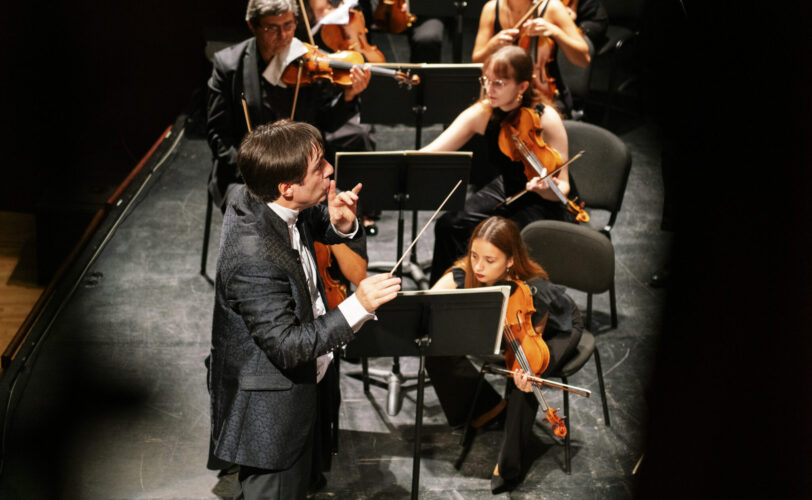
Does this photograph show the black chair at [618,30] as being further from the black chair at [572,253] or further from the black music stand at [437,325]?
the black music stand at [437,325]

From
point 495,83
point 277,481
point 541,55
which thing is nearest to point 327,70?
point 495,83

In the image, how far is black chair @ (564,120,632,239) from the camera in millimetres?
3783

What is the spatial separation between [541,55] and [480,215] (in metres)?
A: 1.03

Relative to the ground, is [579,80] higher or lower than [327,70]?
lower

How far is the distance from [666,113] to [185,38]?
317cm

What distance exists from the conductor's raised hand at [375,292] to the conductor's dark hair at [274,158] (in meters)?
0.31

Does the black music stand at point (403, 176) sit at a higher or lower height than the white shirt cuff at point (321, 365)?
higher

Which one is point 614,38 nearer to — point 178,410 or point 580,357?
point 580,357

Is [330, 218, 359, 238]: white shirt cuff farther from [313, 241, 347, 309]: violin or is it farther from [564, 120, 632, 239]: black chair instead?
[564, 120, 632, 239]: black chair

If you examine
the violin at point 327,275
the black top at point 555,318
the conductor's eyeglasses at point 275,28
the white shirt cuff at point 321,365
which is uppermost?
the conductor's eyeglasses at point 275,28

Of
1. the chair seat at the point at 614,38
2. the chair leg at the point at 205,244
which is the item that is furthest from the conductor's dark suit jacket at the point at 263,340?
the chair seat at the point at 614,38

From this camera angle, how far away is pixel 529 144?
354 cm

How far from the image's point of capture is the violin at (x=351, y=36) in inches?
170

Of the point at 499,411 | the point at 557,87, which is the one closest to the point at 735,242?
the point at 499,411
